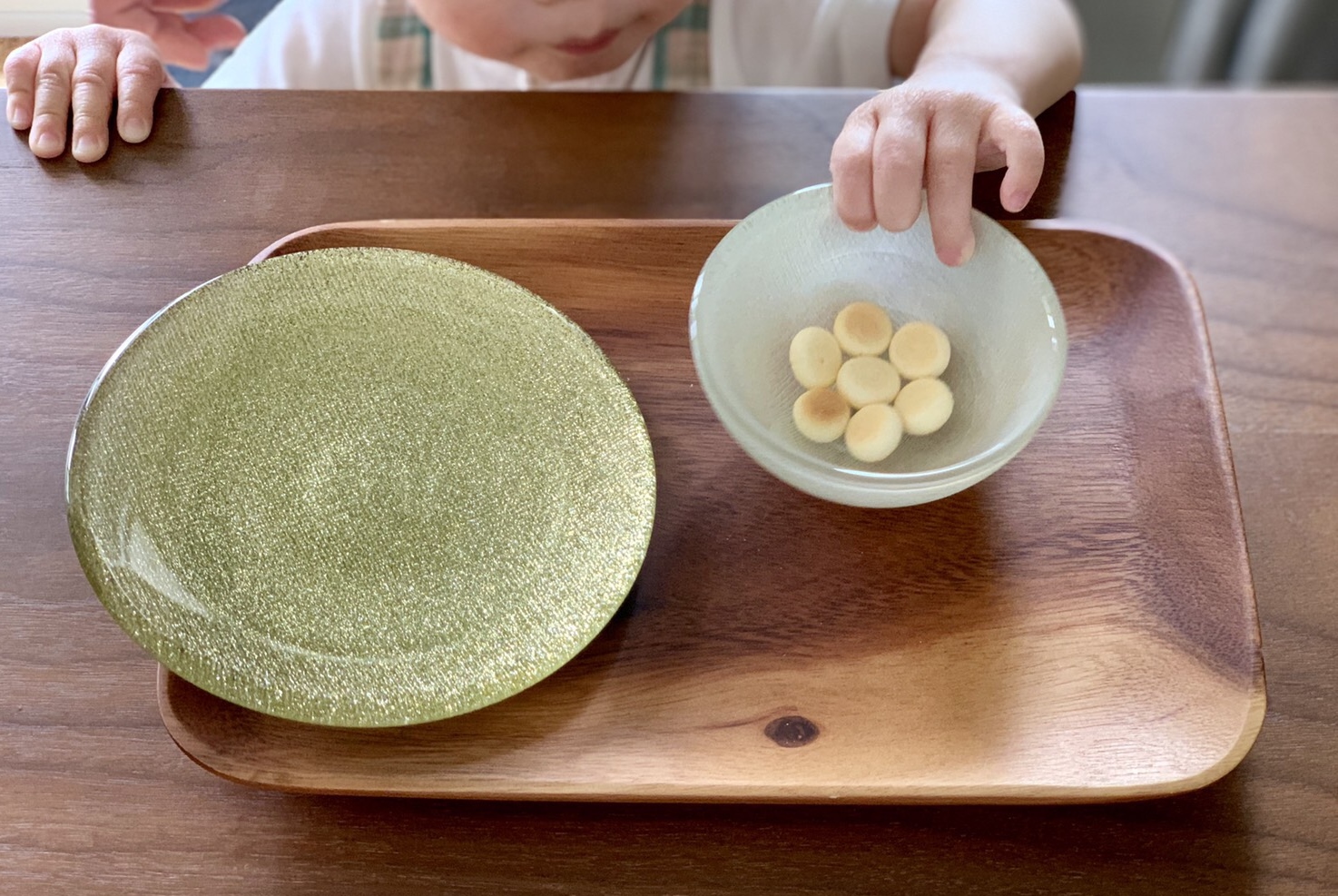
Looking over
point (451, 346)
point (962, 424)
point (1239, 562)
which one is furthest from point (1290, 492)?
point (451, 346)

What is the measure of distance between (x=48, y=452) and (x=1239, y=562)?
2.20 ft

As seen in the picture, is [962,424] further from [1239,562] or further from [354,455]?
[354,455]

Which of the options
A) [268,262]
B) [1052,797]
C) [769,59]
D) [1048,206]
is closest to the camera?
[1052,797]

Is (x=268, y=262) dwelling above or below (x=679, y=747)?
above

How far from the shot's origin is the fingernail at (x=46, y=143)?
691 mm

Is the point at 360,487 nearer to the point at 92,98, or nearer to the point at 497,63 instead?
the point at 92,98

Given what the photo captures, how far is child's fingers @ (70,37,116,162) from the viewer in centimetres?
69

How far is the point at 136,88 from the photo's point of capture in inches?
27.8

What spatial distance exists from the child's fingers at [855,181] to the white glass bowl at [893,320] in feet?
0.05

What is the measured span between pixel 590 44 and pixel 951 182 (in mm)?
374

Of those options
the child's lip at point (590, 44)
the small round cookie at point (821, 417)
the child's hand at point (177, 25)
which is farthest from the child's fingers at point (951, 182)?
the child's hand at point (177, 25)

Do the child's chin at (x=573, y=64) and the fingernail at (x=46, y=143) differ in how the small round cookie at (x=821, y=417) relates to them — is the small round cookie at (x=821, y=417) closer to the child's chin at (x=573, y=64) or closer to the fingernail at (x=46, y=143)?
the child's chin at (x=573, y=64)

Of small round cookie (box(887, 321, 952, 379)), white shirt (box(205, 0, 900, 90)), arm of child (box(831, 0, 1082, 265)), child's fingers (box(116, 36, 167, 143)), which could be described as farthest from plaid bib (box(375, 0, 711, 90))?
small round cookie (box(887, 321, 952, 379))

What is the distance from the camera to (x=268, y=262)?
57cm
